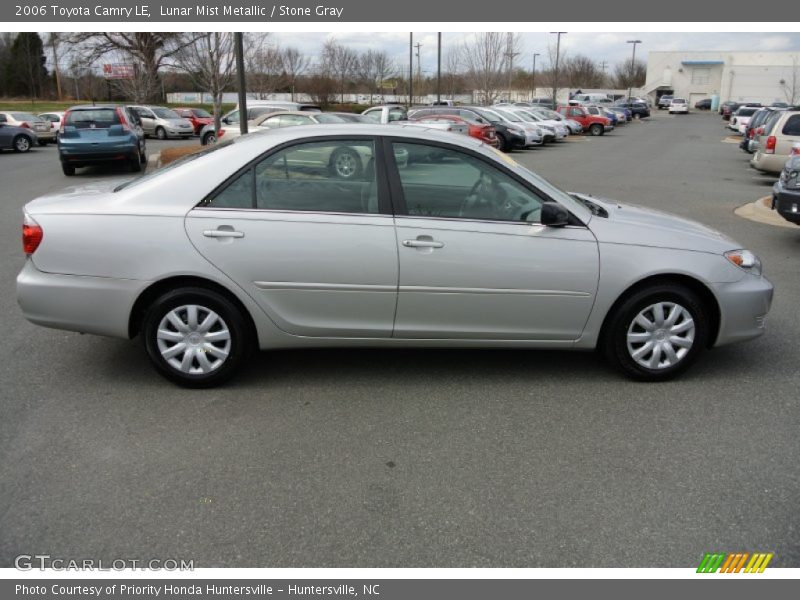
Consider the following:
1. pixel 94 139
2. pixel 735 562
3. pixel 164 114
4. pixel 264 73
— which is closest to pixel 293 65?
pixel 264 73

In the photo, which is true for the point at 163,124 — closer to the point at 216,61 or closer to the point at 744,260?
the point at 216,61

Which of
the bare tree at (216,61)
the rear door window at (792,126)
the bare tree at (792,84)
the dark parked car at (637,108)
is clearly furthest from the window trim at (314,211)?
the bare tree at (792,84)

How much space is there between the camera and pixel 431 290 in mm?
4219

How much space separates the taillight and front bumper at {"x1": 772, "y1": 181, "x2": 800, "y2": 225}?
322 inches

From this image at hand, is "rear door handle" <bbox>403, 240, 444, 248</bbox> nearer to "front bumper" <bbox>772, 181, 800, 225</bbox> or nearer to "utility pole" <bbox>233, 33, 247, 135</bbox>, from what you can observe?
"front bumper" <bbox>772, 181, 800, 225</bbox>

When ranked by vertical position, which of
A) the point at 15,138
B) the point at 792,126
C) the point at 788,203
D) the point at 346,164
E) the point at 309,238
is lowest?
the point at 788,203

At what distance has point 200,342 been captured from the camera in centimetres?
428

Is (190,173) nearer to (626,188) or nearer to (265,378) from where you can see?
(265,378)

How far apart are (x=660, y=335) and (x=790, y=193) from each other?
5173mm

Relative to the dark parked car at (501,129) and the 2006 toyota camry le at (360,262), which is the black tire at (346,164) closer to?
the 2006 toyota camry le at (360,262)

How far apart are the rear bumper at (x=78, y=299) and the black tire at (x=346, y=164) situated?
55.0 inches

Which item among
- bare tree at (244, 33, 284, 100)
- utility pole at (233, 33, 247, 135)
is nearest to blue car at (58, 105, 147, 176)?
utility pole at (233, 33, 247, 135)

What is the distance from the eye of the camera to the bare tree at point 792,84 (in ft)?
270

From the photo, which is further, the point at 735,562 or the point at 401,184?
the point at 401,184
